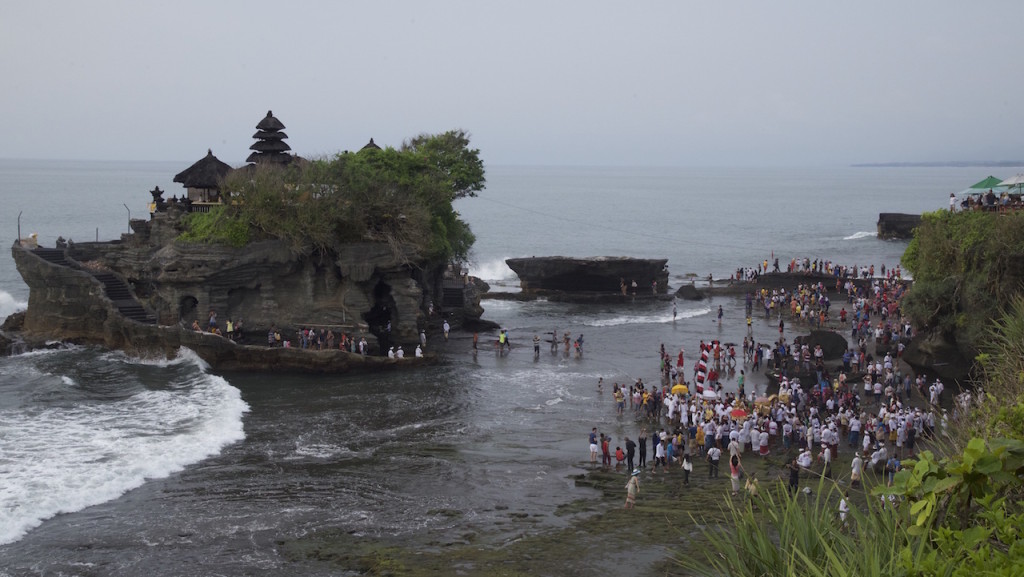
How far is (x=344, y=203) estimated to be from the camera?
35938 millimetres

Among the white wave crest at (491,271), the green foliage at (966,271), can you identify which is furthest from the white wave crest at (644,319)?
the white wave crest at (491,271)

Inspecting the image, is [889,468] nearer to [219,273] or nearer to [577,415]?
[577,415]

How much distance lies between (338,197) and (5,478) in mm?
17755

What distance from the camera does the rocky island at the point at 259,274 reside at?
3512 cm

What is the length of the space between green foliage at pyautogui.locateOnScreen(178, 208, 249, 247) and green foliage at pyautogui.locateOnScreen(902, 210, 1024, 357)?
2488cm

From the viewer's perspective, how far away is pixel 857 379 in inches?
1231

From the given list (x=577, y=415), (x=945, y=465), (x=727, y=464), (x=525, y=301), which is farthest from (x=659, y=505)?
(x=525, y=301)

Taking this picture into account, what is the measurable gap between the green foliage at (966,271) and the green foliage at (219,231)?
980 inches

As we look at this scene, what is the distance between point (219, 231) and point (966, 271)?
27176mm

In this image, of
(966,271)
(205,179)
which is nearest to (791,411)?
(966,271)

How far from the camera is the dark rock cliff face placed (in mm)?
35312

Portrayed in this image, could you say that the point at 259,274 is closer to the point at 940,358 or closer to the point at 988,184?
the point at 940,358

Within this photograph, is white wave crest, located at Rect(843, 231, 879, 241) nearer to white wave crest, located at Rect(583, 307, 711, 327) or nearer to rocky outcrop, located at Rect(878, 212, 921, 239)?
rocky outcrop, located at Rect(878, 212, 921, 239)

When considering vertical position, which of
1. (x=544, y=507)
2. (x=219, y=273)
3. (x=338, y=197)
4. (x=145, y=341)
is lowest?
(x=544, y=507)
